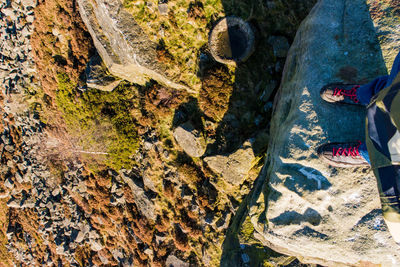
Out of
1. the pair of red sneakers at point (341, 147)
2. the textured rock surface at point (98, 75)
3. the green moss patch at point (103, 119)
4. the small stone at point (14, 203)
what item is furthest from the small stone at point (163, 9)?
the small stone at point (14, 203)

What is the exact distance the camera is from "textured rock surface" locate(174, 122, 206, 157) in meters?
9.46

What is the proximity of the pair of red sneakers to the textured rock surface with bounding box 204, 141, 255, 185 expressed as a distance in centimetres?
327

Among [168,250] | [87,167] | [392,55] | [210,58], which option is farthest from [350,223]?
[87,167]

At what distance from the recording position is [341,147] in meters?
5.15

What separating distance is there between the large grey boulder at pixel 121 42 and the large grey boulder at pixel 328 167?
5145 millimetres

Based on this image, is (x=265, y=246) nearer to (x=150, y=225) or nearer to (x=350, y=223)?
(x=350, y=223)

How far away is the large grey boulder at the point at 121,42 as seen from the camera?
902 centimetres

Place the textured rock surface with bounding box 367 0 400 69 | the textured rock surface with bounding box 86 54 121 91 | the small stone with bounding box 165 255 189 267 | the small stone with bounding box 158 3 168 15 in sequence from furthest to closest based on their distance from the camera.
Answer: the textured rock surface with bounding box 86 54 121 91 < the small stone with bounding box 165 255 189 267 < the small stone with bounding box 158 3 168 15 < the textured rock surface with bounding box 367 0 400 69

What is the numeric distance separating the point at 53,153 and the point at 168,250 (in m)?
9.05

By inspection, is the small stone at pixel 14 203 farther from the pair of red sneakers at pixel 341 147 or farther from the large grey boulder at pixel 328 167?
the pair of red sneakers at pixel 341 147

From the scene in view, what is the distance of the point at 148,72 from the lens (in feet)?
32.2

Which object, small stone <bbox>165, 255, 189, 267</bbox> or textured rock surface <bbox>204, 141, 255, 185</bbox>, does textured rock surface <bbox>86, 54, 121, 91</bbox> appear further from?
small stone <bbox>165, 255, 189, 267</bbox>

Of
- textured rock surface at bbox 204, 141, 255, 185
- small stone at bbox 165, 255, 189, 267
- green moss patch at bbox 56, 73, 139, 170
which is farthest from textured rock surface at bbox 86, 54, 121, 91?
small stone at bbox 165, 255, 189, 267

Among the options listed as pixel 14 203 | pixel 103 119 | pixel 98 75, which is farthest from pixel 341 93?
pixel 14 203
